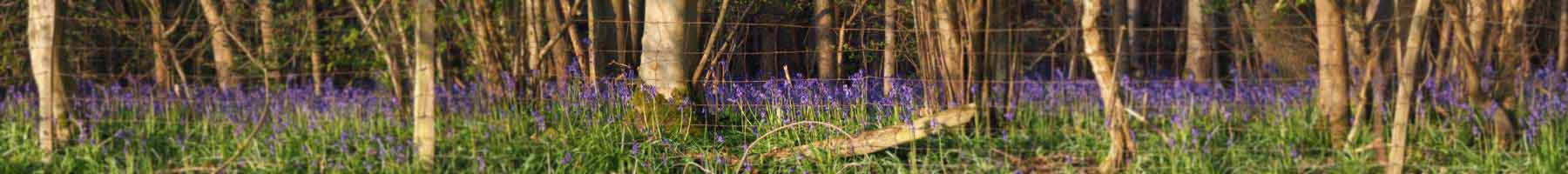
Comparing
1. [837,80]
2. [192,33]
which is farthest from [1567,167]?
[192,33]

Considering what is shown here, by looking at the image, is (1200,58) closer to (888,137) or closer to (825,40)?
(888,137)

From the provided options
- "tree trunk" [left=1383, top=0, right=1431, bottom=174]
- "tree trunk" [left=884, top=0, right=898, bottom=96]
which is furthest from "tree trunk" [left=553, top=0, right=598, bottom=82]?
"tree trunk" [left=1383, top=0, right=1431, bottom=174]

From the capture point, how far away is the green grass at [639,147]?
4141mm

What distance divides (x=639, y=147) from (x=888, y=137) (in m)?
0.87

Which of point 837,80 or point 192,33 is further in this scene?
point 837,80

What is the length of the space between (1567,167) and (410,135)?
362 centimetres

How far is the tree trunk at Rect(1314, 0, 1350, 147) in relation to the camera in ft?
13.1

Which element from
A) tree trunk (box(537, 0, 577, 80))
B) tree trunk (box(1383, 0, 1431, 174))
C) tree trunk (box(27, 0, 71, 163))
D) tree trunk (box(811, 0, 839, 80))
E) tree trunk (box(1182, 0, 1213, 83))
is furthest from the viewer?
tree trunk (box(811, 0, 839, 80))

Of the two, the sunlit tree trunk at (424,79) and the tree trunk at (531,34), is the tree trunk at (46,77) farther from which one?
the tree trunk at (531,34)

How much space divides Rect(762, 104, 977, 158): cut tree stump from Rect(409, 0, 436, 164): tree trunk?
114 cm

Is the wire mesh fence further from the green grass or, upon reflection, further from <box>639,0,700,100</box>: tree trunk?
<box>639,0,700,100</box>: tree trunk

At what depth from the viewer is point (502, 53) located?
4.25 metres

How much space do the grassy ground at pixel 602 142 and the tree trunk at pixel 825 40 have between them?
1015 mm

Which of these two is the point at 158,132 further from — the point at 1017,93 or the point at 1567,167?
the point at 1567,167
